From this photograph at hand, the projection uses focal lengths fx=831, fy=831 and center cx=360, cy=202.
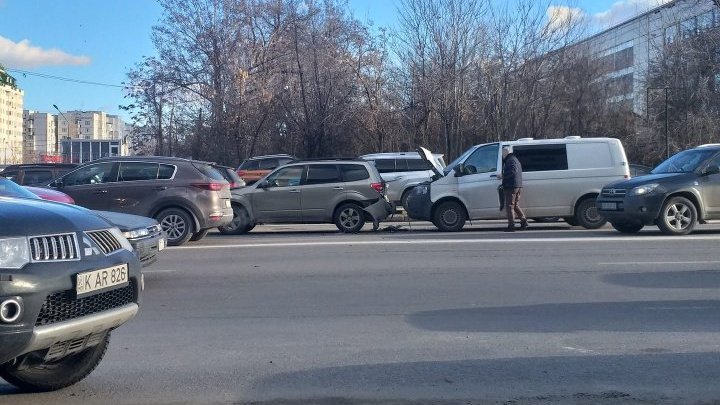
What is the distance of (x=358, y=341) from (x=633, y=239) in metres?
8.79

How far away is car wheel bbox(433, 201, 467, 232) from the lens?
18.0 metres

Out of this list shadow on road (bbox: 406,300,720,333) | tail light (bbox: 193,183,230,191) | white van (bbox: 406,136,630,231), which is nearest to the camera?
shadow on road (bbox: 406,300,720,333)

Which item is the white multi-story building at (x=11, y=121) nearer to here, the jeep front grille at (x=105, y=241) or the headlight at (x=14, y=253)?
the jeep front grille at (x=105, y=241)


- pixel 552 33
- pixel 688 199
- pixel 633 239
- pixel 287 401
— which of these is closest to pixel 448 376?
pixel 287 401

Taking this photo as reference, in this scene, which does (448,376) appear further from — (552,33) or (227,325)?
(552,33)

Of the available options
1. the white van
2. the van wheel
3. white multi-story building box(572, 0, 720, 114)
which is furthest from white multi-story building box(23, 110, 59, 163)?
the van wheel

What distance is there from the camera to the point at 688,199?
1545 centimetres

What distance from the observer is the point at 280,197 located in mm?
18422

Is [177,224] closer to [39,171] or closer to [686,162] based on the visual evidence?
[39,171]

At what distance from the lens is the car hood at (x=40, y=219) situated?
189 inches

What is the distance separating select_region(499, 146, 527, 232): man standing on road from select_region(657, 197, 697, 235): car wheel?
292cm

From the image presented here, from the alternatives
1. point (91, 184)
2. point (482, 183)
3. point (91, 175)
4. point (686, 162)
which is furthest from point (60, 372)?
point (686, 162)

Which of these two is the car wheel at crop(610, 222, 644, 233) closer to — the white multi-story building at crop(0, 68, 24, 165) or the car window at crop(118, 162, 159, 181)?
the car window at crop(118, 162, 159, 181)

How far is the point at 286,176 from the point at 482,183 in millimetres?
4338
